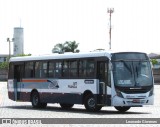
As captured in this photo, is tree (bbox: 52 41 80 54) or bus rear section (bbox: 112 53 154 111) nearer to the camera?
bus rear section (bbox: 112 53 154 111)

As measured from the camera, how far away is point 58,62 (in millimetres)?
28500

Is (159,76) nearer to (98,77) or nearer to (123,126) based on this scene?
(98,77)

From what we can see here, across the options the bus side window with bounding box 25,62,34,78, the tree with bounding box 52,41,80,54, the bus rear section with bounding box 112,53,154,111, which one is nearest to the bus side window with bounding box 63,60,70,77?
the bus side window with bounding box 25,62,34,78

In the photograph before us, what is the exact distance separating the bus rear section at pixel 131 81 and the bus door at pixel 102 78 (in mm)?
449

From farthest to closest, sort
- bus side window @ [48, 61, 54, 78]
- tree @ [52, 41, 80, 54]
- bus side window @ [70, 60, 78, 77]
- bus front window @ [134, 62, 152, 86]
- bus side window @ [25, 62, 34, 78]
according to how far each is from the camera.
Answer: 1. tree @ [52, 41, 80, 54]
2. bus side window @ [25, 62, 34, 78]
3. bus side window @ [48, 61, 54, 78]
4. bus side window @ [70, 60, 78, 77]
5. bus front window @ [134, 62, 152, 86]

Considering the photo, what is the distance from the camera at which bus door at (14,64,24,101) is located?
31984mm

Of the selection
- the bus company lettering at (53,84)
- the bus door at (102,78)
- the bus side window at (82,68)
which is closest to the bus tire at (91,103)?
the bus door at (102,78)

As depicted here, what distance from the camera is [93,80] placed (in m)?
25.5

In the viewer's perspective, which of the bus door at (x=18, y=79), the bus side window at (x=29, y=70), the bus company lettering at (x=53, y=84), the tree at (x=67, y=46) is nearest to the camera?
the bus company lettering at (x=53, y=84)

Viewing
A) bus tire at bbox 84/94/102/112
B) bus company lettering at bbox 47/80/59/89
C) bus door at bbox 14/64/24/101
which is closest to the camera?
bus tire at bbox 84/94/102/112

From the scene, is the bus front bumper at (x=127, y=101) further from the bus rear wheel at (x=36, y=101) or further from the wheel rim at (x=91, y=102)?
the bus rear wheel at (x=36, y=101)

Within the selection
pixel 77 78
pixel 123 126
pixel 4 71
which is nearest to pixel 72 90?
pixel 77 78

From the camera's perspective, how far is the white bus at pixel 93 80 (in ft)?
81.0

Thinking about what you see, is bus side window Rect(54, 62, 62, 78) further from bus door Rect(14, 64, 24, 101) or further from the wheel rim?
bus door Rect(14, 64, 24, 101)
